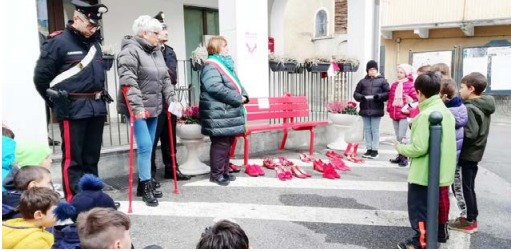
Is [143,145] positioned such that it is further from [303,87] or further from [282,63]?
[303,87]

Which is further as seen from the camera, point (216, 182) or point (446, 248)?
point (216, 182)

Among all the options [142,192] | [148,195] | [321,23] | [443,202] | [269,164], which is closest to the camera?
[443,202]

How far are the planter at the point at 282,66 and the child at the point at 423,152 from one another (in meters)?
4.11

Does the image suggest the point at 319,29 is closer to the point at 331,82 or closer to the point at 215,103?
the point at 331,82

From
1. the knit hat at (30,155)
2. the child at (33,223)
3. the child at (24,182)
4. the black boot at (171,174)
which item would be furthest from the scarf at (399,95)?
the child at (33,223)

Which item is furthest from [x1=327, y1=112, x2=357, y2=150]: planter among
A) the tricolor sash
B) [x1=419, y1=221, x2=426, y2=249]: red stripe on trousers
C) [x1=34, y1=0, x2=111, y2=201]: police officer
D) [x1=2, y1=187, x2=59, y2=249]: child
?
[x1=2, y1=187, x2=59, y2=249]: child

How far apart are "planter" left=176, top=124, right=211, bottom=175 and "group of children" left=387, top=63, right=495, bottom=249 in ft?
8.57

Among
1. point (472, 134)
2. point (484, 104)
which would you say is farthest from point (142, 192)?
point (484, 104)

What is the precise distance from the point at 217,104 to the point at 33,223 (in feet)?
9.03

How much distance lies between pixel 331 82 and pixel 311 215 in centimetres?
516

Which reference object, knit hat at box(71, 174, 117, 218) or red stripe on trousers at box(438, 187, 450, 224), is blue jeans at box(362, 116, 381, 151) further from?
knit hat at box(71, 174, 117, 218)

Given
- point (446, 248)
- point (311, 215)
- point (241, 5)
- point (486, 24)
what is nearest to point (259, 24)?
point (241, 5)

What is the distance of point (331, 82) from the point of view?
29.1ft

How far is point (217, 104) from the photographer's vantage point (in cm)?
493
